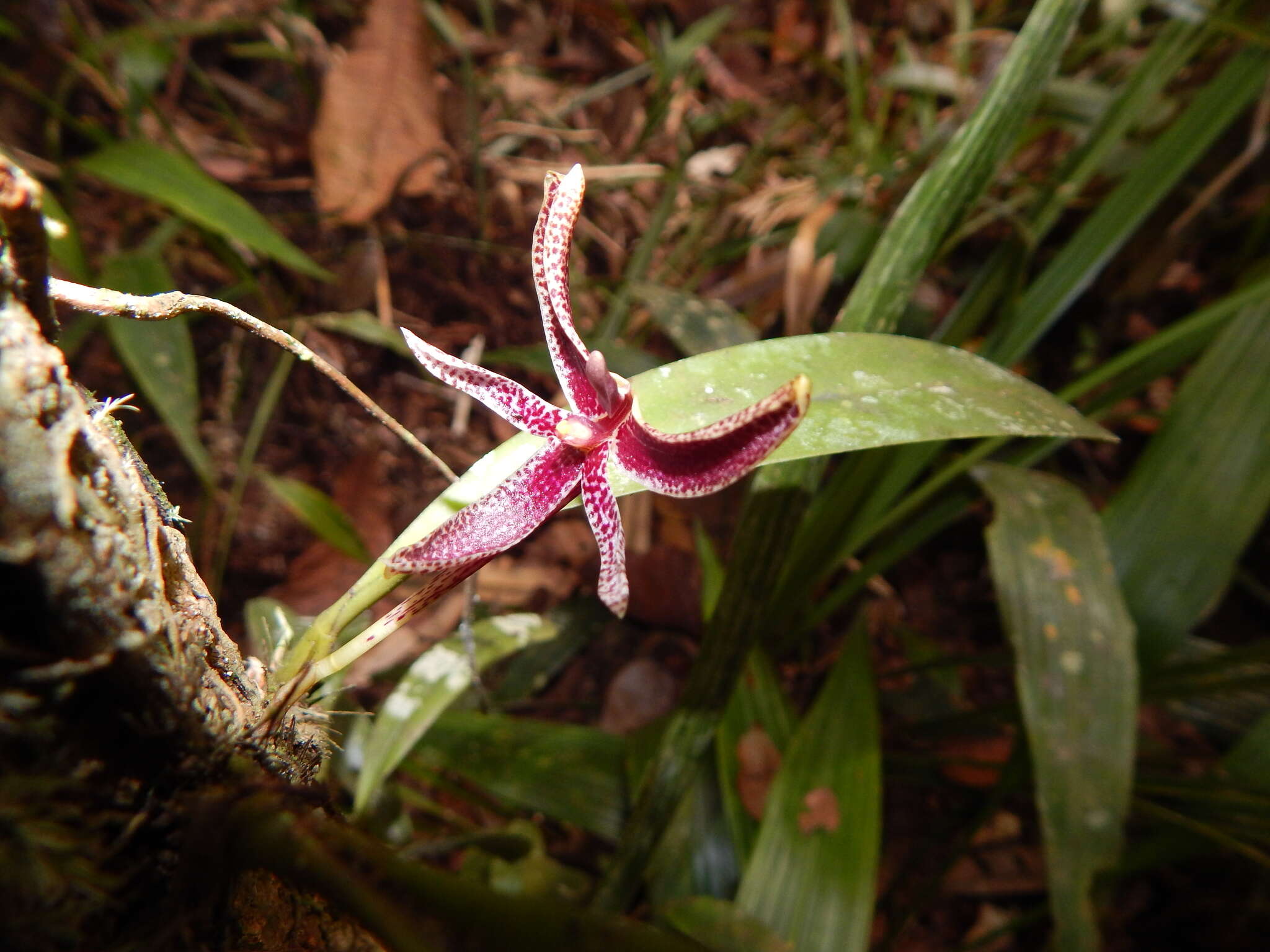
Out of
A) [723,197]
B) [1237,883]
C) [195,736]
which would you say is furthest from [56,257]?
[1237,883]

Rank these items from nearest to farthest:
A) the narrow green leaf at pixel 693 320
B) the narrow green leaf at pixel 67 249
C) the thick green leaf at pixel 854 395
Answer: the thick green leaf at pixel 854 395 < the narrow green leaf at pixel 67 249 < the narrow green leaf at pixel 693 320

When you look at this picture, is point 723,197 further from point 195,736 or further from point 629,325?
point 195,736

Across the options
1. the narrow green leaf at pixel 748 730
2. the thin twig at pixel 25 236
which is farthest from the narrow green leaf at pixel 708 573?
the thin twig at pixel 25 236

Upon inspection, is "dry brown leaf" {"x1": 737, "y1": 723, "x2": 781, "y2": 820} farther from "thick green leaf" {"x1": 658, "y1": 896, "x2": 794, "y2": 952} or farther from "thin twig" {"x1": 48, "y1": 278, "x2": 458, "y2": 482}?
"thin twig" {"x1": 48, "y1": 278, "x2": 458, "y2": 482}

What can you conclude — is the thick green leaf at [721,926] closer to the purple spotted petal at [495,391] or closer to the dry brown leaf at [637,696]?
the dry brown leaf at [637,696]

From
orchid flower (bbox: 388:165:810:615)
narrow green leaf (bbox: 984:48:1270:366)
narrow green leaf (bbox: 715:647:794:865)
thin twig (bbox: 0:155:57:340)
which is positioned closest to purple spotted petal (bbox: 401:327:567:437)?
orchid flower (bbox: 388:165:810:615)

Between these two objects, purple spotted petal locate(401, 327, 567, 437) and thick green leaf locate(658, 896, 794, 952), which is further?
thick green leaf locate(658, 896, 794, 952)
